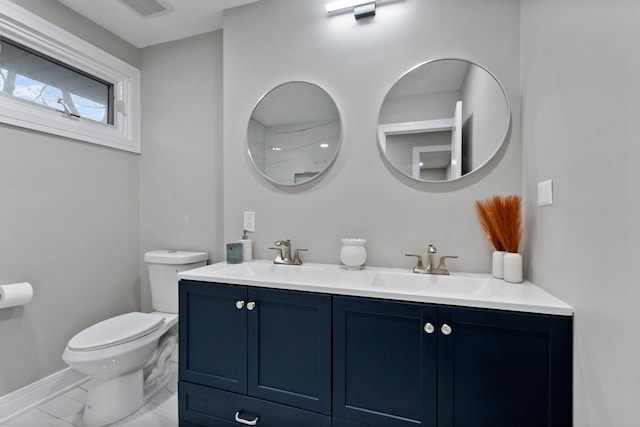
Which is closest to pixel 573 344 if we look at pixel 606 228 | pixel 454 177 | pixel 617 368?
pixel 617 368

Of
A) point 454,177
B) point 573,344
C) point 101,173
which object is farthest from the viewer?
point 101,173

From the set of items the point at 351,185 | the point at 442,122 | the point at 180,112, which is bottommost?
the point at 351,185

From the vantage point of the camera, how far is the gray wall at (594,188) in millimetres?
672

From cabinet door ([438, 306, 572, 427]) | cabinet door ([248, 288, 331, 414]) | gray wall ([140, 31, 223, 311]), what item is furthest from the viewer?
gray wall ([140, 31, 223, 311])

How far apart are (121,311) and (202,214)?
103cm

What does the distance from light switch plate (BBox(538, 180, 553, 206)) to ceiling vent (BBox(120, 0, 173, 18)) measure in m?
2.40

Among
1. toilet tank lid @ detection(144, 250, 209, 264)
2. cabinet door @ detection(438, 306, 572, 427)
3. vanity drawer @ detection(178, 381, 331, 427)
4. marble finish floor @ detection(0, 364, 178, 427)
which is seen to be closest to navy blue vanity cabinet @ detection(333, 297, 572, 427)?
cabinet door @ detection(438, 306, 572, 427)

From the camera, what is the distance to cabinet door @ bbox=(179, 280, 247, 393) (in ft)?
4.42

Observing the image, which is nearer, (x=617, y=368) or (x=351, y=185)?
(x=617, y=368)

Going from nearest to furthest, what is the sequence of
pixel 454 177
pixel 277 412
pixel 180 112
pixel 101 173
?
pixel 277 412
pixel 454 177
pixel 101 173
pixel 180 112

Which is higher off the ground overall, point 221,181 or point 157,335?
point 221,181

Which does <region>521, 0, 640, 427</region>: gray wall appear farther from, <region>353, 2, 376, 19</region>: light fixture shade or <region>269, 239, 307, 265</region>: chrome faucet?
<region>269, 239, 307, 265</region>: chrome faucet

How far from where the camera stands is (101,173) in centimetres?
218

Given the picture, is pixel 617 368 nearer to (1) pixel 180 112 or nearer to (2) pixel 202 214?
(2) pixel 202 214
